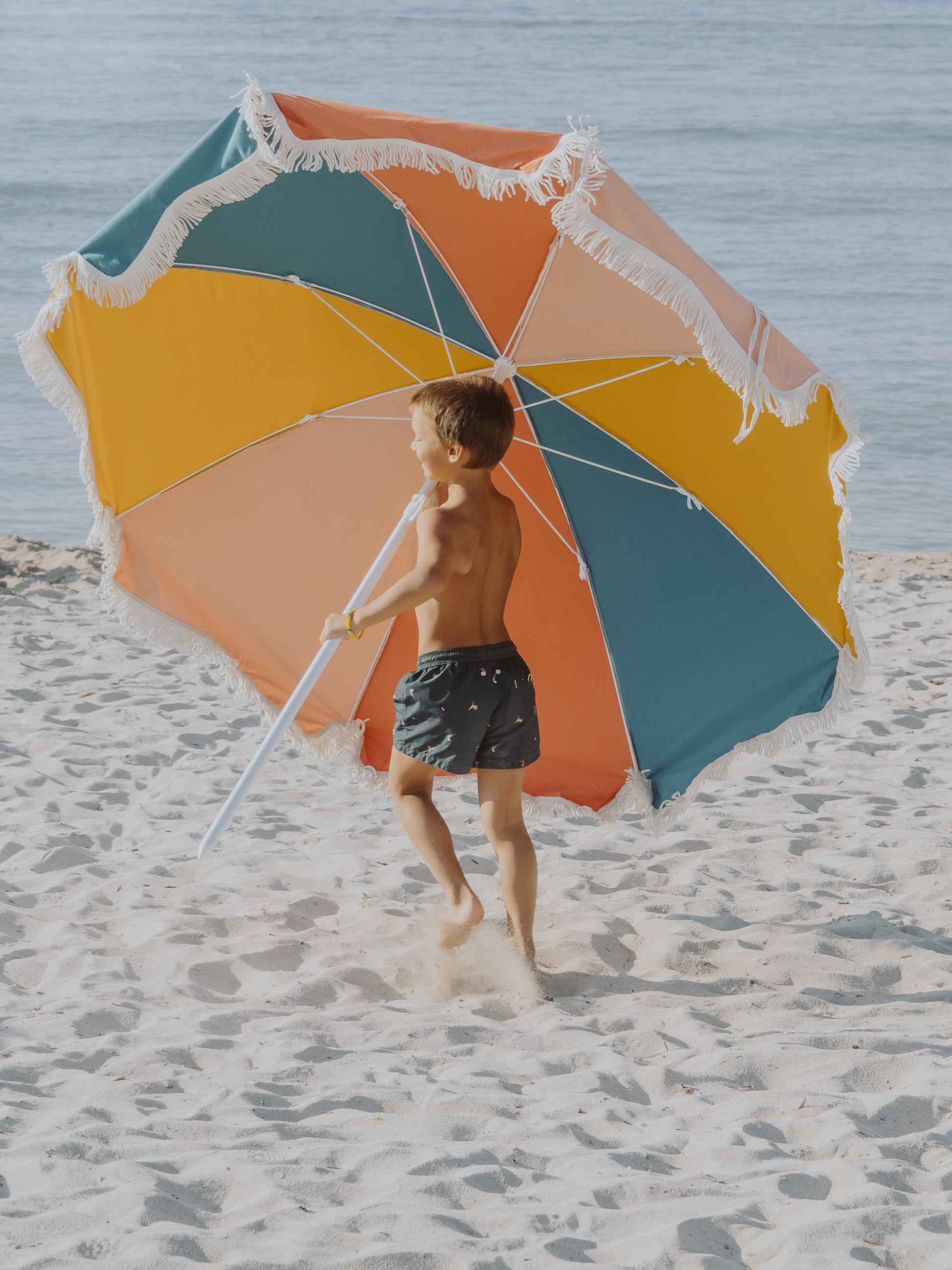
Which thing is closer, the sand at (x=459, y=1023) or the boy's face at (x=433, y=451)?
the sand at (x=459, y=1023)

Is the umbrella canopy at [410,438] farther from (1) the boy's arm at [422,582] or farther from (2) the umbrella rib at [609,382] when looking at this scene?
(1) the boy's arm at [422,582]

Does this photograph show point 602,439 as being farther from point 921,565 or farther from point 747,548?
point 921,565

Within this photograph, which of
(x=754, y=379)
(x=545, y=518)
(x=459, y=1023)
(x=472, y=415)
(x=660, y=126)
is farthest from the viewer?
(x=660, y=126)

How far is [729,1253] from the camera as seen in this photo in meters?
2.22

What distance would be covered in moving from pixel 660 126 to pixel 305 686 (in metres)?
29.1

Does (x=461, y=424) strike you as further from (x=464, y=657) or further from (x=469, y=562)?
(x=464, y=657)

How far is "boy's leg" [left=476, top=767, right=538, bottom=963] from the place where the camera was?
3.35 m

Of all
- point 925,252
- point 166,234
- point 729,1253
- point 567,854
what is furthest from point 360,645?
point 925,252

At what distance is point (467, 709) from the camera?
3.20 m

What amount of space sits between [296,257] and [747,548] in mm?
1454

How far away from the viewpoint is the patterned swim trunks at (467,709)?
10.5ft

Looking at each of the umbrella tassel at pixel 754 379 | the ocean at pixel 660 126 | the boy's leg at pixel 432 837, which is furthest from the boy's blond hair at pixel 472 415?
the ocean at pixel 660 126

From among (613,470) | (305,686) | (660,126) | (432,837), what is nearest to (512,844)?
(432,837)

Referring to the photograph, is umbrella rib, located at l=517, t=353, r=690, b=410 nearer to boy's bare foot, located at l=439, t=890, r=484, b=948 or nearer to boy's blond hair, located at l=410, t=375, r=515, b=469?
boy's blond hair, located at l=410, t=375, r=515, b=469
